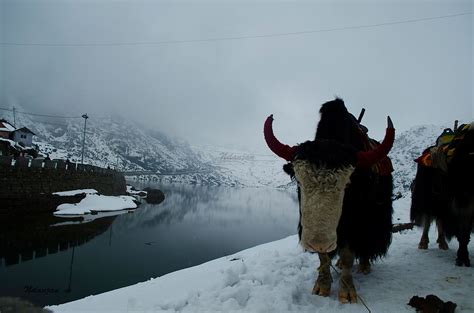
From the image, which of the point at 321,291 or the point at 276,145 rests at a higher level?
the point at 276,145

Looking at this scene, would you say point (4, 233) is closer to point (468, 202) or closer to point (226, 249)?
point (226, 249)

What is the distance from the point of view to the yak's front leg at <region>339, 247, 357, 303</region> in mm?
3047

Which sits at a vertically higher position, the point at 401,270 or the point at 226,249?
the point at 401,270

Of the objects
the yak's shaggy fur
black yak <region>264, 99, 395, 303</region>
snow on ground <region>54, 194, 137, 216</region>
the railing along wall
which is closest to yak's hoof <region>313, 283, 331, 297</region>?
black yak <region>264, 99, 395, 303</region>

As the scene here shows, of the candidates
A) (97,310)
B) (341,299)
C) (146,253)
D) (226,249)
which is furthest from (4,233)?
(341,299)

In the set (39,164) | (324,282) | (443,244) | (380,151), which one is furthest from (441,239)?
(39,164)

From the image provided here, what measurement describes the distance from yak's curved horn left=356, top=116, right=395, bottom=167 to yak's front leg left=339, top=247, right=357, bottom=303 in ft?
3.56

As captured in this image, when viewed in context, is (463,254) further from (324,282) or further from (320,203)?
(320,203)

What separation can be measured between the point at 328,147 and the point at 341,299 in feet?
5.48

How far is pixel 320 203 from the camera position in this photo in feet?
8.48

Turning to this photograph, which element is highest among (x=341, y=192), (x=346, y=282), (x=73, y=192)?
(x=341, y=192)

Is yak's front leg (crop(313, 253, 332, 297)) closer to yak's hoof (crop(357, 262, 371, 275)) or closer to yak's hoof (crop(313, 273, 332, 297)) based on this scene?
yak's hoof (crop(313, 273, 332, 297))

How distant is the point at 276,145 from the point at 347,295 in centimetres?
182

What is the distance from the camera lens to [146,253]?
14938 millimetres
